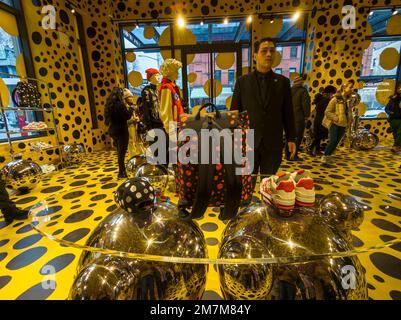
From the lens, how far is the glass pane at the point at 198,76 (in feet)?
18.7

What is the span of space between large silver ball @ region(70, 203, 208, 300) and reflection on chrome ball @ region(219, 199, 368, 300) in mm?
129

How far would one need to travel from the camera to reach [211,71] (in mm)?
5742

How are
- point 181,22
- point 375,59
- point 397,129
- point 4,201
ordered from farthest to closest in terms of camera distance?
point 375,59 < point 181,22 < point 397,129 < point 4,201

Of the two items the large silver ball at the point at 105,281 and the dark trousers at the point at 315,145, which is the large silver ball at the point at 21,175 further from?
the dark trousers at the point at 315,145

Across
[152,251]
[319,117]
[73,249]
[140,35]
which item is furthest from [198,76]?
[152,251]

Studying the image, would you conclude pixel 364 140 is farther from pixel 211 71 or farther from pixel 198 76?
pixel 198 76

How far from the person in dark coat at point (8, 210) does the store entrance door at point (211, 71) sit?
4596 mm

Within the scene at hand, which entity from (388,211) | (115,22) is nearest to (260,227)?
(388,211)

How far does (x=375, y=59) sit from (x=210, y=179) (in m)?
7.55

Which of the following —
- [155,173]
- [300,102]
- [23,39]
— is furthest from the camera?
[300,102]

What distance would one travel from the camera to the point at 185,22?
17.8 feet

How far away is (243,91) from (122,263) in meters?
1.50
